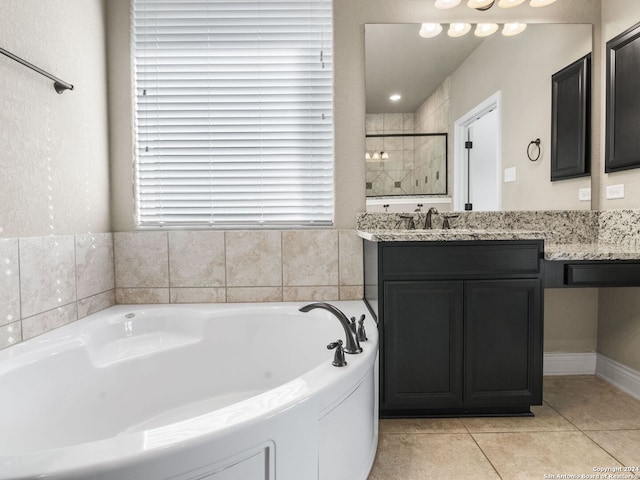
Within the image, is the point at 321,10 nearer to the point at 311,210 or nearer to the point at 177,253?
the point at 311,210

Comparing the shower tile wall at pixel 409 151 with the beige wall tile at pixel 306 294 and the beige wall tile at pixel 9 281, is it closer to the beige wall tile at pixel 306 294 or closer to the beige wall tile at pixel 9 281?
the beige wall tile at pixel 306 294

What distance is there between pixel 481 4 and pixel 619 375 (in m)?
2.32

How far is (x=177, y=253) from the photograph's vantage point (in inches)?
93.5

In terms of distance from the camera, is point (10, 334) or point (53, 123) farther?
point (53, 123)

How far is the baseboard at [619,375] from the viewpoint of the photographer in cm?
223

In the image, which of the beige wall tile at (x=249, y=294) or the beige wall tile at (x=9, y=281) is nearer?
the beige wall tile at (x=9, y=281)

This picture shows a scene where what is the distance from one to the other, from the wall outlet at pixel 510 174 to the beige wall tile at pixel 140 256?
2099 mm

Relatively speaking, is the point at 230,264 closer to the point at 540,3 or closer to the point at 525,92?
the point at 525,92

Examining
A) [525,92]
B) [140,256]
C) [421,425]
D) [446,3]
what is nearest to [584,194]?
[525,92]

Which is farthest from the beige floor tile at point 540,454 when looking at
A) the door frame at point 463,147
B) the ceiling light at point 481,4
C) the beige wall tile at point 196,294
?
the ceiling light at point 481,4

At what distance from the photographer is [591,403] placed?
2.15 m

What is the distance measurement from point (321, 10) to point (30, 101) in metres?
1.62

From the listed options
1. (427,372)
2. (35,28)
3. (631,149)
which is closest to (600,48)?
(631,149)

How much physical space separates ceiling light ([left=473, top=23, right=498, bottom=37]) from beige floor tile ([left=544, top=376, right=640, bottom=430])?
2.15m
